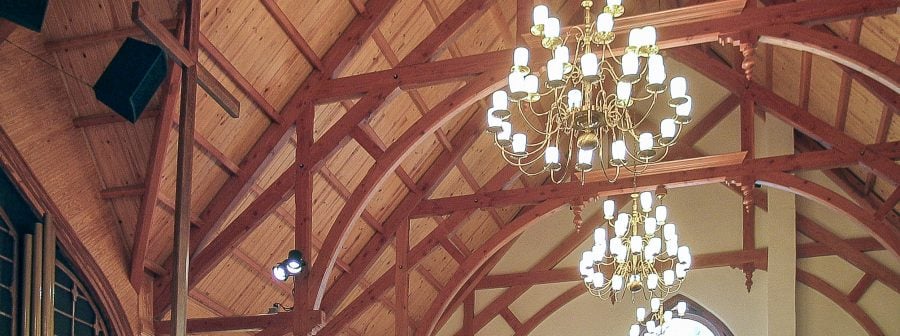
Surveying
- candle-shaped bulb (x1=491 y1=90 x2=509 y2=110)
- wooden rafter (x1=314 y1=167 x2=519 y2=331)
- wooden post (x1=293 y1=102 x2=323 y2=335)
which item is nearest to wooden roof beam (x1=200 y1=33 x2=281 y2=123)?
wooden post (x1=293 y1=102 x2=323 y2=335)

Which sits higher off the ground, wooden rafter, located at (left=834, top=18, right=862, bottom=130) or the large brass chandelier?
wooden rafter, located at (left=834, top=18, right=862, bottom=130)

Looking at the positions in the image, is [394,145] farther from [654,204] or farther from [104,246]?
[654,204]

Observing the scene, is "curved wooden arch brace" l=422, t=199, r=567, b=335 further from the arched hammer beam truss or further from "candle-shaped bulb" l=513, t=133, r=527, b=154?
"candle-shaped bulb" l=513, t=133, r=527, b=154

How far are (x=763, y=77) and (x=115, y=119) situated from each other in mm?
9025

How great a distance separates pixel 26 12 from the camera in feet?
25.3

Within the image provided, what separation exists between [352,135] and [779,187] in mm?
5171

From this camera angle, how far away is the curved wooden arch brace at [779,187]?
1247 cm

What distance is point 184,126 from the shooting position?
25.4 ft

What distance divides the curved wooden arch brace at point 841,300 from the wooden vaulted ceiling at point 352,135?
0.09ft

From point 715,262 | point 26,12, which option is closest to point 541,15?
point 26,12

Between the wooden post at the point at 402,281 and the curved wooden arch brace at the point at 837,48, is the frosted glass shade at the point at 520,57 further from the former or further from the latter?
the wooden post at the point at 402,281

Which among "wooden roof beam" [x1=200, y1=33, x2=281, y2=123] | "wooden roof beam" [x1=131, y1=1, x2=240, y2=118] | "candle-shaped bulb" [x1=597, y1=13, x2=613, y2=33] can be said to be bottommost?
"candle-shaped bulb" [x1=597, y1=13, x2=613, y2=33]

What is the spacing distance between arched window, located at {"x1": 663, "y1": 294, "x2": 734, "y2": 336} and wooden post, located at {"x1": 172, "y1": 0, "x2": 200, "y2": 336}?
1035cm

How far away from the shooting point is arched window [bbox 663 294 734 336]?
1653 centimetres
